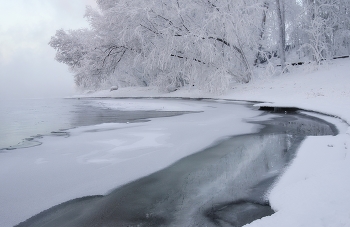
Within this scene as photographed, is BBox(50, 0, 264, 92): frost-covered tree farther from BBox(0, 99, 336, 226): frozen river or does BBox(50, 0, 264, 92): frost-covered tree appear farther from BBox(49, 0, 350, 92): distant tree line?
BBox(0, 99, 336, 226): frozen river

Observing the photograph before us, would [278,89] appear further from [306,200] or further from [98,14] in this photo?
[98,14]

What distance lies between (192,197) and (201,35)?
16.8 meters

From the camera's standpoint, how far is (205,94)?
23.3 metres

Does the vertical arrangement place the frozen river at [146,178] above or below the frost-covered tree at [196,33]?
below

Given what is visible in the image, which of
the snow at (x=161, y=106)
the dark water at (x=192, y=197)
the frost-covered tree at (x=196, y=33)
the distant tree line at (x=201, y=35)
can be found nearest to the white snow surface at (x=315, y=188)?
the dark water at (x=192, y=197)

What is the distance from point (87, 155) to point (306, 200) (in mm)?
4061

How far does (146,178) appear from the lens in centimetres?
416

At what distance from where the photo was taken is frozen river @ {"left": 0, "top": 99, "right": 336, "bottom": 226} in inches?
121

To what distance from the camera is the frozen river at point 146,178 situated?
308cm

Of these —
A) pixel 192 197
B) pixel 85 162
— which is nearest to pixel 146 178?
pixel 192 197

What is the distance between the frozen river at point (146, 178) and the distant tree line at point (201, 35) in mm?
13741

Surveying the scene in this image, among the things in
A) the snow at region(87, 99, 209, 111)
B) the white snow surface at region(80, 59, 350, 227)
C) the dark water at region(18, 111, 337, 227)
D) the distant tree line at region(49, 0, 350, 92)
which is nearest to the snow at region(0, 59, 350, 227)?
the white snow surface at region(80, 59, 350, 227)

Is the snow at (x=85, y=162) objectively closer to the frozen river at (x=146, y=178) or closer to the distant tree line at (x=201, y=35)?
the frozen river at (x=146, y=178)

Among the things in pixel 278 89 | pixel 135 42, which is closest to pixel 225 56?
pixel 278 89
